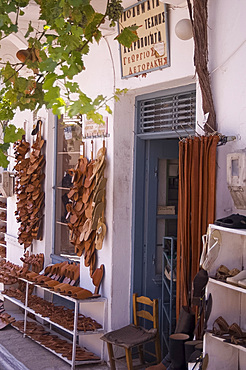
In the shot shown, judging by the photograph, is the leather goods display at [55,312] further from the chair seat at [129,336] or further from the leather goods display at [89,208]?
the leather goods display at [89,208]

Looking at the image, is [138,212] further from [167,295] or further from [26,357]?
[26,357]

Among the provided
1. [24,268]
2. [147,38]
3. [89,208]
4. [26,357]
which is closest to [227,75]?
[147,38]

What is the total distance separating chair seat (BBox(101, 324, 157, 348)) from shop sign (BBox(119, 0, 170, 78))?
7.63ft

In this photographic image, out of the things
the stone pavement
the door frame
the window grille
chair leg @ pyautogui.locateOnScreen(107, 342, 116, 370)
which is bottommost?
the stone pavement

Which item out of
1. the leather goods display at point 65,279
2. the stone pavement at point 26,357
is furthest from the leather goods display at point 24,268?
the stone pavement at point 26,357

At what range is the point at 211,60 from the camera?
414 cm

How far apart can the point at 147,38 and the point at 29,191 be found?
311 centimetres

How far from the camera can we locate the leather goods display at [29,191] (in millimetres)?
7316

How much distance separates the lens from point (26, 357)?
603 centimetres

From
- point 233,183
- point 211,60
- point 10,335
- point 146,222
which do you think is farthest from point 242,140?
point 10,335

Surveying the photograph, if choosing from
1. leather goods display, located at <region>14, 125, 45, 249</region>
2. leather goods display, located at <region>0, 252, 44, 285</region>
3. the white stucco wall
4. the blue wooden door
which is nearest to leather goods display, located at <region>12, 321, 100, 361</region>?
leather goods display, located at <region>0, 252, 44, 285</region>

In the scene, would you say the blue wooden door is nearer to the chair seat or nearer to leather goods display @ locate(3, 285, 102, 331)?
the chair seat

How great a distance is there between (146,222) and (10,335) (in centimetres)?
236

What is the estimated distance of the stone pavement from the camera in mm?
5676
